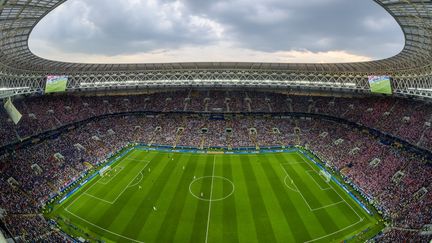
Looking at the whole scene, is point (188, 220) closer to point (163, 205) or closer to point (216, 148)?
point (163, 205)

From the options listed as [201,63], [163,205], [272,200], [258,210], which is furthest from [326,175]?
[201,63]

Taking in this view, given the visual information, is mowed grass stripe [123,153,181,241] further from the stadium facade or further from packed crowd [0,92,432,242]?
the stadium facade

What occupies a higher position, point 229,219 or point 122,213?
point 229,219

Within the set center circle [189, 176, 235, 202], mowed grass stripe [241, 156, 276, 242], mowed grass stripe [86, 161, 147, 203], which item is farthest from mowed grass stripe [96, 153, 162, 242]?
mowed grass stripe [241, 156, 276, 242]

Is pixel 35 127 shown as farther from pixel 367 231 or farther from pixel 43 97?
pixel 367 231

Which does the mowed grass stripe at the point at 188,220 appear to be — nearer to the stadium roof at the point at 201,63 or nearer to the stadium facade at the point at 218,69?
the stadium roof at the point at 201,63

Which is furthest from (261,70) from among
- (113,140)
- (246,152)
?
(113,140)

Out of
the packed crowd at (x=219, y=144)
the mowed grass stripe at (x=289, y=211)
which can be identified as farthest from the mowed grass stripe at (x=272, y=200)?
the packed crowd at (x=219, y=144)
